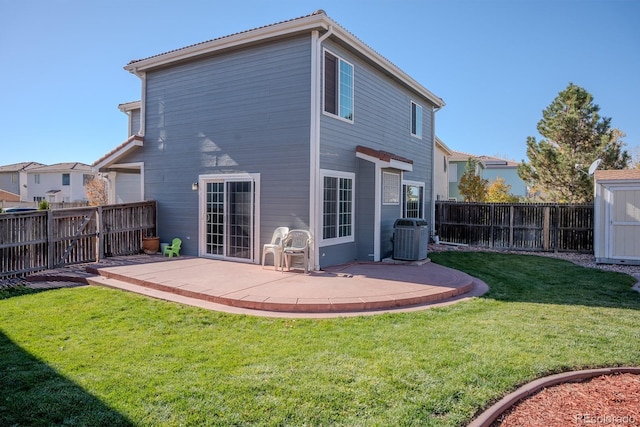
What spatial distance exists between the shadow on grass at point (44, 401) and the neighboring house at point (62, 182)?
3918 cm

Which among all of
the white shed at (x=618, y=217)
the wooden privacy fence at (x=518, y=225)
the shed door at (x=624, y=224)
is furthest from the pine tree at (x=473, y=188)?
the shed door at (x=624, y=224)

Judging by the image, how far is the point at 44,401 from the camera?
2947 mm

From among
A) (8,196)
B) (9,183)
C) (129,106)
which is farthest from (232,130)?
(9,183)

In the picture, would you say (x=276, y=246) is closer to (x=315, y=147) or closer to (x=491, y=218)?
(x=315, y=147)

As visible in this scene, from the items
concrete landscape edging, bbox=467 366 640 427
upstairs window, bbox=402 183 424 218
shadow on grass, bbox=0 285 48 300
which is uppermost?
upstairs window, bbox=402 183 424 218

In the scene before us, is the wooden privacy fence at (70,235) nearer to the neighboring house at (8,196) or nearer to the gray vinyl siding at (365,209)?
the gray vinyl siding at (365,209)

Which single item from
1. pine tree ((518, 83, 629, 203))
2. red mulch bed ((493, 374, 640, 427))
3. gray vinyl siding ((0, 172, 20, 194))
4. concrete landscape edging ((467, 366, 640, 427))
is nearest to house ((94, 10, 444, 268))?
concrete landscape edging ((467, 366, 640, 427))

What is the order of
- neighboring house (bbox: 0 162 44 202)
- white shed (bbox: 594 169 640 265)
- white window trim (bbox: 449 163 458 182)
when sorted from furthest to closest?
1. neighboring house (bbox: 0 162 44 202)
2. white window trim (bbox: 449 163 458 182)
3. white shed (bbox: 594 169 640 265)

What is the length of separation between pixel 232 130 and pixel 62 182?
37312 mm

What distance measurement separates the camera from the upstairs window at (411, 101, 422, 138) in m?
13.5

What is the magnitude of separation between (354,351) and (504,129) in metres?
34.6

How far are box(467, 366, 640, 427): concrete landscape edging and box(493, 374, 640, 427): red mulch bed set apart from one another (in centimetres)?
4

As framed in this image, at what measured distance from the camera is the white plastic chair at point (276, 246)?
835cm

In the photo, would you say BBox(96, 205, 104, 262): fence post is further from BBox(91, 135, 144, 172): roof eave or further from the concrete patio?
BBox(91, 135, 144, 172): roof eave
